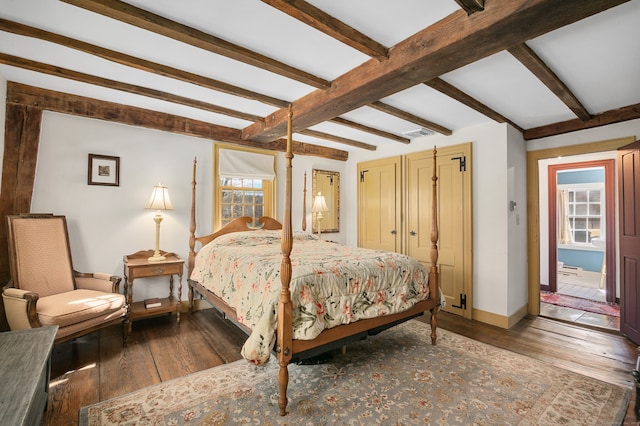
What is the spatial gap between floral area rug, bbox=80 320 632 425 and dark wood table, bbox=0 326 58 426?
0.59m

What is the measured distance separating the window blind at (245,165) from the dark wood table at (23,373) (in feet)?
8.92

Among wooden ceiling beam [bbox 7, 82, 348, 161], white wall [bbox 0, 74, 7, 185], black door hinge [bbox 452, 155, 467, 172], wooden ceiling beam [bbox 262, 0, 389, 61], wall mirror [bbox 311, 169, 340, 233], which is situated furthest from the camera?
wall mirror [bbox 311, 169, 340, 233]

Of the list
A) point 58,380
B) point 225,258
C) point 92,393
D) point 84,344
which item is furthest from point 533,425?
point 84,344

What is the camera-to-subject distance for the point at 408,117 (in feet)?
11.2

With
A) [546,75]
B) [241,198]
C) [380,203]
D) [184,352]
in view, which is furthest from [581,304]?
[184,352]

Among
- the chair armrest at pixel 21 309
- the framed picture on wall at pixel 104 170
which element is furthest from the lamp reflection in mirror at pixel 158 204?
the chair armrest at pixel 21 309

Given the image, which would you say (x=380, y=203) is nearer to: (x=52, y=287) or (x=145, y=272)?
(x=145, y=272)

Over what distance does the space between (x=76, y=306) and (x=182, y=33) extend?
228 centimetres

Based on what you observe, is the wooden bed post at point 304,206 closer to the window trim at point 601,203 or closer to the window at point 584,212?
the window trim at point 601,203

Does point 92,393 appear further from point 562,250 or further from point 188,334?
point 562,250

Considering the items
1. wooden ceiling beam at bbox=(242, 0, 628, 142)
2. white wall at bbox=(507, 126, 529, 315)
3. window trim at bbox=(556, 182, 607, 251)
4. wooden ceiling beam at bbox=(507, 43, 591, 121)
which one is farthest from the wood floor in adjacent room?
window trim at bbox=(556, 182, 607, 251)

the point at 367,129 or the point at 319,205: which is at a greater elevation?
the point at 367,129

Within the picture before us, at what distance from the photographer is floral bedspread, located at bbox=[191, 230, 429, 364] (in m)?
1.98

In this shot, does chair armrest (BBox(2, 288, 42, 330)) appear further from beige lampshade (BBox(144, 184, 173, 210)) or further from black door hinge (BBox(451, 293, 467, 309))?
black door hinge (BBox(451, 293, 467, 309))
